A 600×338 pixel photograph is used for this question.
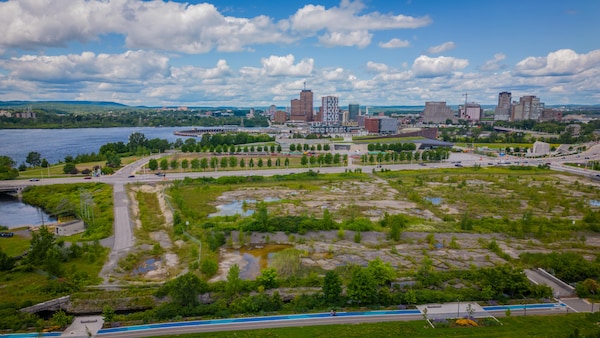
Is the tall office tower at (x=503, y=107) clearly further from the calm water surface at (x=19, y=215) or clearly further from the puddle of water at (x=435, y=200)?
the calm water surface at (x=19, y=215)

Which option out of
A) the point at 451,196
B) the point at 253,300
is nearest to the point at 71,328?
the point at 253,300

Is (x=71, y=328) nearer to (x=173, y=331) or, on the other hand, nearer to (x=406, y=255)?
(x=173, y=331)

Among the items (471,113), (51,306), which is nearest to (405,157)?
(51,306)

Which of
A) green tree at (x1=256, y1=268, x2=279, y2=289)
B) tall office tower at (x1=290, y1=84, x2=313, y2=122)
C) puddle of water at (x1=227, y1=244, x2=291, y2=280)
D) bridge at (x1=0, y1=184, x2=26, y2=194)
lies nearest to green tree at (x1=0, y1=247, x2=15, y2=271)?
puddle of water at (x1=227, y1=244, x2=291, y2=280)

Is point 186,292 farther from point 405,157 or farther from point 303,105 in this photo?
point 303,105

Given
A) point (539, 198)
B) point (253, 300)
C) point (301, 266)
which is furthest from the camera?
point (539, 198)

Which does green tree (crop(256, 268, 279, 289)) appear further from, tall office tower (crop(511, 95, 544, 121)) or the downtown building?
the downtown building
